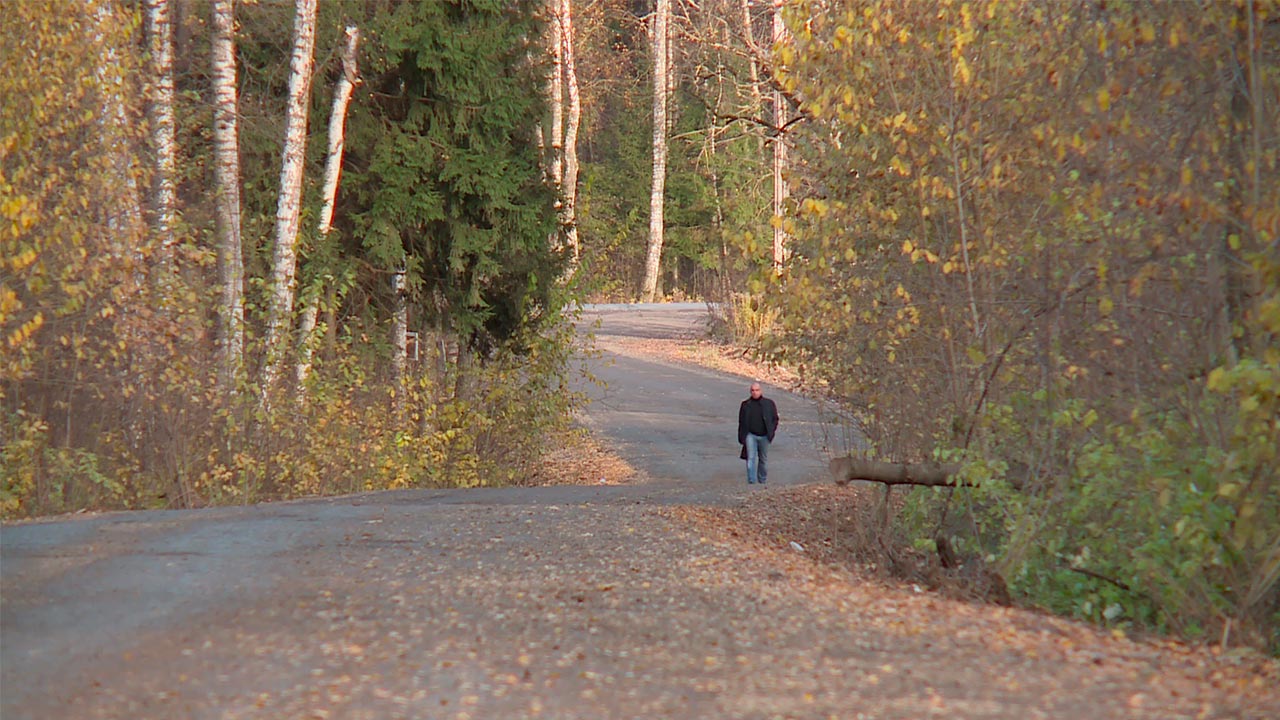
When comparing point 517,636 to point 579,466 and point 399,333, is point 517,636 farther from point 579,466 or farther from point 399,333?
point 579,466

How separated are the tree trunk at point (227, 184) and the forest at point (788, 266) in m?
0.04

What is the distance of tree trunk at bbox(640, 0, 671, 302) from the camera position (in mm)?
40062

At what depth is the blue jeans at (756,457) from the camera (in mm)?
19609

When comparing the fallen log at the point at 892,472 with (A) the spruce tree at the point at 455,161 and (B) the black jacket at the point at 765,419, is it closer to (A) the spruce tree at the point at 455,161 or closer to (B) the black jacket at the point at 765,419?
(B) the black jacket at the point at 765,419

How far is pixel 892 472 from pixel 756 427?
9144 millimetres

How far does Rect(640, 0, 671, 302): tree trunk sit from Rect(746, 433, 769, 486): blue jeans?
21683 mm

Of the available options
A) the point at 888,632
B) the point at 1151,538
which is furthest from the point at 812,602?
the point at 1151,538

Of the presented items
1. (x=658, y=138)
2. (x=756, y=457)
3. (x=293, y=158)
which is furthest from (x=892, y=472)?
(x=658, y=138)

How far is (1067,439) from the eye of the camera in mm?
9125

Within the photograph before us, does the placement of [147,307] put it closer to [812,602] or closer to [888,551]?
[888,551]

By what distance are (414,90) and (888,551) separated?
473 inches

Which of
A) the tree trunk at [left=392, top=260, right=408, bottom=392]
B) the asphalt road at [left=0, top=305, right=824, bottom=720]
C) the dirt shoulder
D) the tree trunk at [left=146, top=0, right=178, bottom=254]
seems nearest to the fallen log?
the dirt shoulder

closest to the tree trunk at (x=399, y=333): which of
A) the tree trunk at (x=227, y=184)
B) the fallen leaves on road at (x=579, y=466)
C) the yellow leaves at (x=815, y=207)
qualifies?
the fallen leaves on road at (x=579, y=466)

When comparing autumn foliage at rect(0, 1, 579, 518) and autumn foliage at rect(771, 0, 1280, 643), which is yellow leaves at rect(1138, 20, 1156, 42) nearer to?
autumn foliage at rect(771, 0, 1280, 643)
